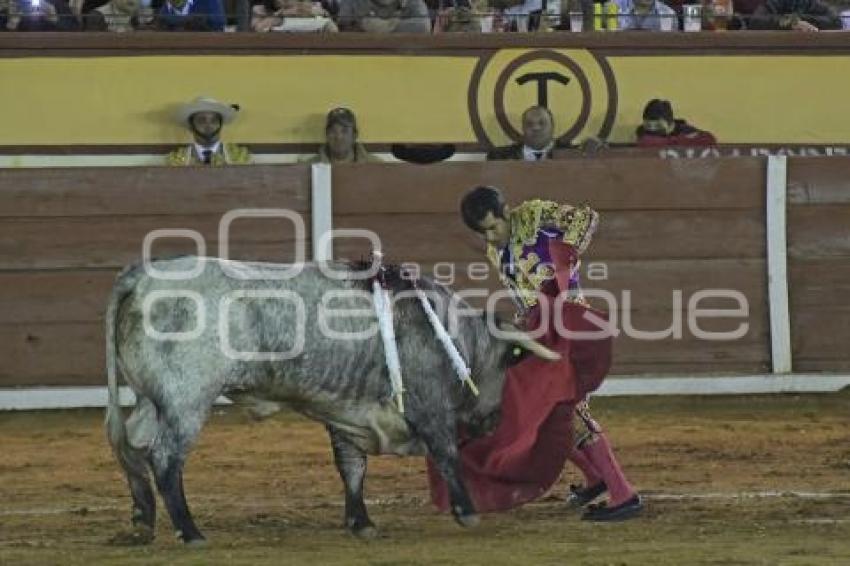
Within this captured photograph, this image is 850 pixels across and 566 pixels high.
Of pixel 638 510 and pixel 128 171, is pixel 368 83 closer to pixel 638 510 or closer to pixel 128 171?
pixel 128 171

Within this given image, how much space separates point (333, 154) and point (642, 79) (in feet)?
5.28

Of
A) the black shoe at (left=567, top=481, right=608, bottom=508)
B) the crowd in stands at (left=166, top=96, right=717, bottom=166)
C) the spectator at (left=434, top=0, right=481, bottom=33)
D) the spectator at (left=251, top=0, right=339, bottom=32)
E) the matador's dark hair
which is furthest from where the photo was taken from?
the spectator at (left=434, top=0, right=481, bottom=33)

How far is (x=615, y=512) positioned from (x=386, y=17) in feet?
13.5

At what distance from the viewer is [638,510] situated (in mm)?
6445

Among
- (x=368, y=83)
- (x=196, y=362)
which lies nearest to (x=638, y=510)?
(x=196, y=362)

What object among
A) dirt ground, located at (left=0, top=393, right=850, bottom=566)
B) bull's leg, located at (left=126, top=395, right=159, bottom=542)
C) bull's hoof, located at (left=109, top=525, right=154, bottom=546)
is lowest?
dirt ground, located at (left=0, top=393, right=850, bottom=566)

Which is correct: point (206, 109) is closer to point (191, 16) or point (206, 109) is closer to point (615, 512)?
point (191, 16)

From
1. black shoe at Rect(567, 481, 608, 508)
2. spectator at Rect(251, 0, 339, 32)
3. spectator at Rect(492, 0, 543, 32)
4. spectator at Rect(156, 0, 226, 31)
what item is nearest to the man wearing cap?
spectator at Rect(251, 0, 339, 32)

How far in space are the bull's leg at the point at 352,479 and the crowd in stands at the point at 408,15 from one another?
3870 millimetres

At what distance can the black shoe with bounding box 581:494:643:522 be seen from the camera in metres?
6.36

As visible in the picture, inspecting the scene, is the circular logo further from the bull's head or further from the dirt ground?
the bull's head

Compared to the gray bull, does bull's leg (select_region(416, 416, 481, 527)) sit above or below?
below

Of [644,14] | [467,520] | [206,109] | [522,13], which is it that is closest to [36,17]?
[206,109]

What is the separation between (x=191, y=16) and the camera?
31.7ft
